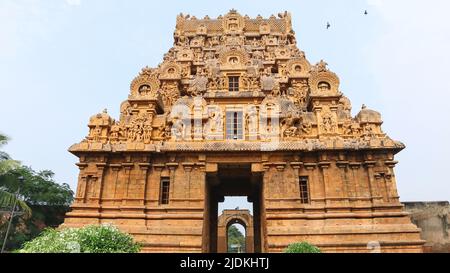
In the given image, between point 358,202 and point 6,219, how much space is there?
25490 millimetres

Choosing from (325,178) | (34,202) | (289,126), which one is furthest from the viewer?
(34,202)

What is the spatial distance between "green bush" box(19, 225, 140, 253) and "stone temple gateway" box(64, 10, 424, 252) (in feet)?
15.7

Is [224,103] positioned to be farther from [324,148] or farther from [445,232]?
[445,232]

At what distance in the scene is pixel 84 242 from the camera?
10.6 m

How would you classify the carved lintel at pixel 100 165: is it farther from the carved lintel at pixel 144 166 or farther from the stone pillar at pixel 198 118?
the stone pillar at pixel 198 118

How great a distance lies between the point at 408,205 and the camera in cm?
2284

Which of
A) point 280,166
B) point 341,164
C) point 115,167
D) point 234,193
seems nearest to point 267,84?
point 280,166

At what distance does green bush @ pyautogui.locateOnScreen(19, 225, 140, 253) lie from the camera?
9781mm

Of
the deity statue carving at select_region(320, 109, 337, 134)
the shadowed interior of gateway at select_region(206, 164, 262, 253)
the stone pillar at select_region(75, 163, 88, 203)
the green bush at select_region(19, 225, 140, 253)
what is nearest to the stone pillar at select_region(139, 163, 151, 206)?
the stone pillar at select_region(75, 163, 88, 203)

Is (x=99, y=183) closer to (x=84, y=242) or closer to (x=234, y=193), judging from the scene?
(x=84, y=242)

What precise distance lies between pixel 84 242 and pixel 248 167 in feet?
31.9

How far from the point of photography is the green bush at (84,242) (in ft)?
32.1
